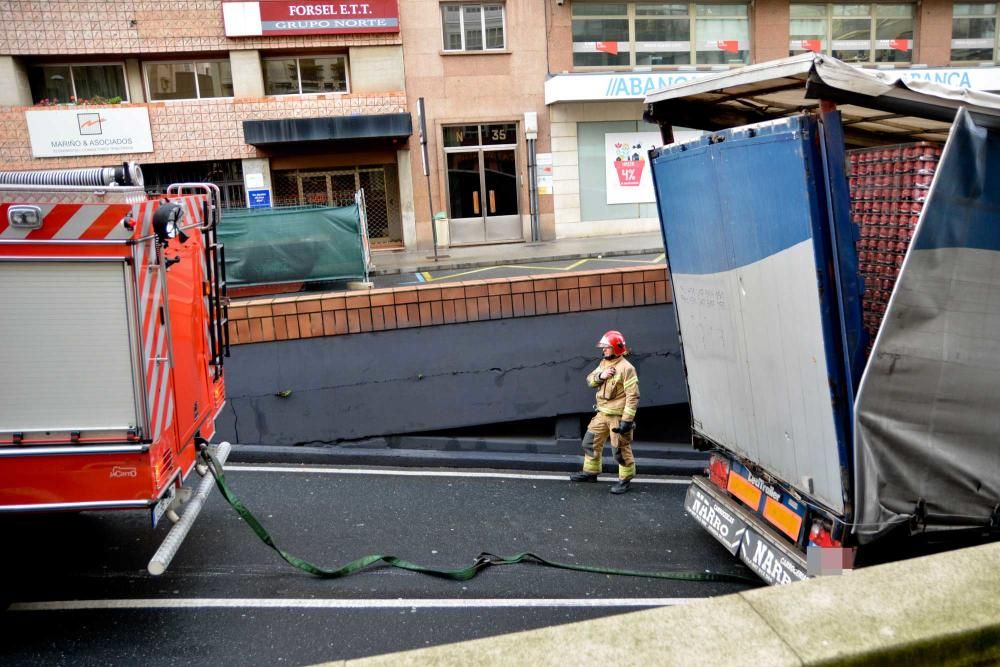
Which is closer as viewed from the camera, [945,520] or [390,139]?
[945,520]

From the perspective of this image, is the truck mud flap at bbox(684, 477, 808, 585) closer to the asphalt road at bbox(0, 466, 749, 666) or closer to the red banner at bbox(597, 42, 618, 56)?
the asphalt road at bbox(0, 466, 749, 666)

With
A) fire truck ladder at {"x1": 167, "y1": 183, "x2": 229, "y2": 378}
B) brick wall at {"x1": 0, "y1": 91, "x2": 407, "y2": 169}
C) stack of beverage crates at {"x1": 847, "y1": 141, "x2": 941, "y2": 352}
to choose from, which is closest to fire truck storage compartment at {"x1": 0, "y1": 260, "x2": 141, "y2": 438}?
fire truck ladder at {"x1": 167, "y1": 183, "x2": 229, "y2": 378}

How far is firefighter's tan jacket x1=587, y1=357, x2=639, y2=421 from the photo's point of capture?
7391 mm

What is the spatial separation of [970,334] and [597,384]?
3.70 m

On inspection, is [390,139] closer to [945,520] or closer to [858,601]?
[945,520]

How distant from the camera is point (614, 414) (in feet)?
24.5

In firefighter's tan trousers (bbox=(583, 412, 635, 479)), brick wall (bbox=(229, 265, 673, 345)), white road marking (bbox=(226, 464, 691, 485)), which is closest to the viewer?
firefighter's tan trousers (bbox=(583, 412, 635, 479))

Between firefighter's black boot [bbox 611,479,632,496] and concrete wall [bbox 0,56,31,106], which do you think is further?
concrete wall [bbox 0,56,31,106]

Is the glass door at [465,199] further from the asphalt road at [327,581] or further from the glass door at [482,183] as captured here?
the asphalt road at [327,581]

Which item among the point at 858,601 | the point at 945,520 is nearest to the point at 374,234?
the point at 945,520

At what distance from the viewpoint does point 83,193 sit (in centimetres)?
416

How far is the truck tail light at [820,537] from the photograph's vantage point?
4.43 meters

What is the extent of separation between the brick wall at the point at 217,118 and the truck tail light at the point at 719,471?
16137mm

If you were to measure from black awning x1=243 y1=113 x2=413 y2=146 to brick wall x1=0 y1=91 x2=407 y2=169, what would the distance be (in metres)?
0.49
